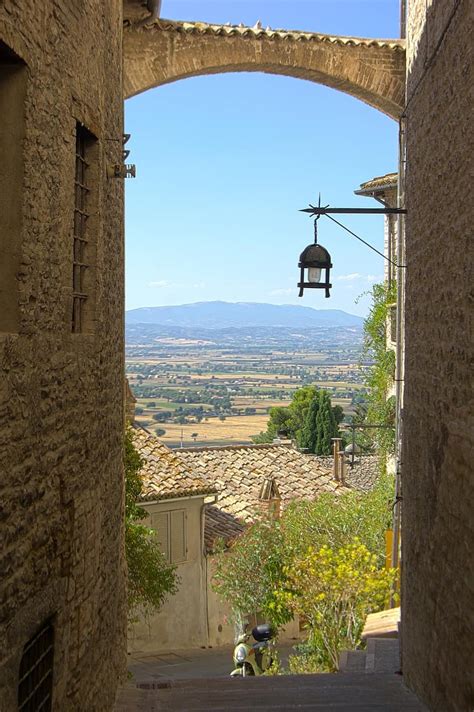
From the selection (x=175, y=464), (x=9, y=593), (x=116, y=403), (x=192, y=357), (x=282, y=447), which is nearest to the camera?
(x=9, y=593)

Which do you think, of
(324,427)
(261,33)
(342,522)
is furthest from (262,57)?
(324,427)

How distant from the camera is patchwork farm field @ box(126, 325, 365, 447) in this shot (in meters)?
83.2

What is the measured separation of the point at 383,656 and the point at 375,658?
13 centimetres

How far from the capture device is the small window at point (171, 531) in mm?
23906

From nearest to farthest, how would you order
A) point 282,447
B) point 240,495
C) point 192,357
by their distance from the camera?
point 240,495
point 282,447
point 192,357

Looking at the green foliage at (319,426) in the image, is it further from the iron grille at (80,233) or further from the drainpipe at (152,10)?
the iron grille at (80,233)

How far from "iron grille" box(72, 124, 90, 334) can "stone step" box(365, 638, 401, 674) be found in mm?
5424

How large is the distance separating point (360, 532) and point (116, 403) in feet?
36.5

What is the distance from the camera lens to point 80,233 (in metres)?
7.51

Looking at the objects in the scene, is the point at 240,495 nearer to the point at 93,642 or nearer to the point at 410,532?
the point at 410,532

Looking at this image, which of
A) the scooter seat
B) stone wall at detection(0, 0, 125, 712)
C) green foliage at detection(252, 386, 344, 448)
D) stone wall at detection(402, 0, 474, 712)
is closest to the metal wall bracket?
stone wall at detection(0, 0, 125, 712)

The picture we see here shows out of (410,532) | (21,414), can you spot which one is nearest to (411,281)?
(410,532)

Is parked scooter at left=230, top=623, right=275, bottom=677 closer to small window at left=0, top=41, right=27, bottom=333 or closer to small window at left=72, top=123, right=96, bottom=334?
small window at left=72, top=123, right=96, bottom=334

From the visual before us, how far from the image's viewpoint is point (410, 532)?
9711mm
